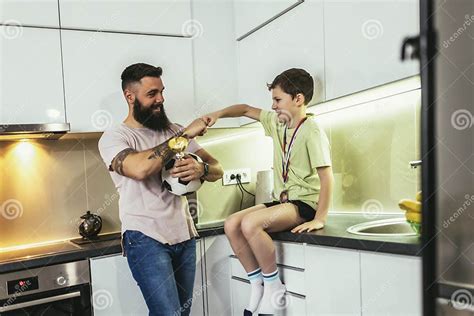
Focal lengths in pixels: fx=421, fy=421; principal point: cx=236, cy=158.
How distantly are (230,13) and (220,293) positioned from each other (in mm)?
1524

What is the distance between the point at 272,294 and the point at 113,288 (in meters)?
0.71

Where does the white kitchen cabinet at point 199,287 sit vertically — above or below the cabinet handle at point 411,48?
below

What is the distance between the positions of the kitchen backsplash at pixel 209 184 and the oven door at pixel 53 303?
0.46 meters

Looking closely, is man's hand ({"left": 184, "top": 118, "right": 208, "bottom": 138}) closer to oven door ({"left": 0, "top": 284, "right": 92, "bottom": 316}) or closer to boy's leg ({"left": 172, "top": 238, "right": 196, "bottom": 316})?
boy's leg ({"left": 172, "top": 238, "right": 196, "bottom": 316})

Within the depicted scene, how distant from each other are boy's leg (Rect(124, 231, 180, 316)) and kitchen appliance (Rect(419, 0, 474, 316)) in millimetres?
1305

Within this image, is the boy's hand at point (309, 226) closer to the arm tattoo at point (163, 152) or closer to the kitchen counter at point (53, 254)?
the arm tattoo at point (163, 152)

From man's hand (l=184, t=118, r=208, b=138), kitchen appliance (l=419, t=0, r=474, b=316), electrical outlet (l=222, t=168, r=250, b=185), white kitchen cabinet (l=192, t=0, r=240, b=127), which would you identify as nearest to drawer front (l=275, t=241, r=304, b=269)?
man's hand (l=184, t=118, r=208, b=138)

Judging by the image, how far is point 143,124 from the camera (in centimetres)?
171

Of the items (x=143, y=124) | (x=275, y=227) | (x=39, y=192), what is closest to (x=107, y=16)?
(x=143, y=124)

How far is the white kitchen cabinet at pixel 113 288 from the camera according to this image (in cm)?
184

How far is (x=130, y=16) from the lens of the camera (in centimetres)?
209

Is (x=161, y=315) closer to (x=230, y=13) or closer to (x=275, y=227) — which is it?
(x=275, y=227)

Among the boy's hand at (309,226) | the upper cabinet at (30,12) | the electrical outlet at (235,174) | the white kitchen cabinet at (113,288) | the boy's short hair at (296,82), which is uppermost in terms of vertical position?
the upper cabinet at (30,12)

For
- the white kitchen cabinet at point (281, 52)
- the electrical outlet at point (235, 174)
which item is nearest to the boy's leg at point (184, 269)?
the electrical outlet at point (235, 174)
